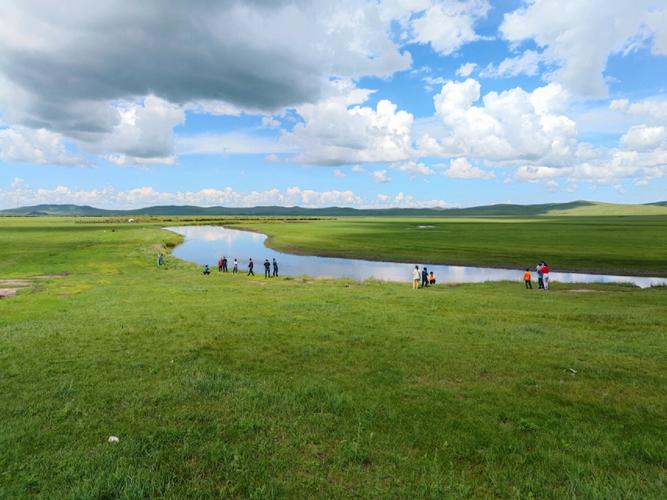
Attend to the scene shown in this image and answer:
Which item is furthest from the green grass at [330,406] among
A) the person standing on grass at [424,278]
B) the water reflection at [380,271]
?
the water reflection at [380,271]

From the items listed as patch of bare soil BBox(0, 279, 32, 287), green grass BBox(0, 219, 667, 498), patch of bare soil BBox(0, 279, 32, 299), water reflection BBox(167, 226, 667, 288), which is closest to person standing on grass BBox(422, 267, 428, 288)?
Answer: water reflection BBox(167, 226, 667, 288)

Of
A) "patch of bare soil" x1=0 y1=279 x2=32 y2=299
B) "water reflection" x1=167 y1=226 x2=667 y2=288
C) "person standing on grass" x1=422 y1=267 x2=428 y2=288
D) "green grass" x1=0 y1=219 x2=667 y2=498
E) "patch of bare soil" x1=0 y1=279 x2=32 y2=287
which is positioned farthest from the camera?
"water reflection" x1=167 y1=226 x2=667 y2=288

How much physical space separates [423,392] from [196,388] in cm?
721

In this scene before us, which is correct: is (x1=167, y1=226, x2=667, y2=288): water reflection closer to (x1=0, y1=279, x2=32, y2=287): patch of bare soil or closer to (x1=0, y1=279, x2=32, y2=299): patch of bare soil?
(x1=0, y1=279, x2=32, y2=287): patch of bare soil

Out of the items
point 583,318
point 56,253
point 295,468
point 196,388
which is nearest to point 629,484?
point 295,468

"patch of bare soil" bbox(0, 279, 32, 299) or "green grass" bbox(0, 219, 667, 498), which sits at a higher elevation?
"green grass" bbox(0, 219, 667, 498)

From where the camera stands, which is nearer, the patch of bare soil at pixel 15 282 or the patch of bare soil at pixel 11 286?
the patch of bare soil at pixel 11 286

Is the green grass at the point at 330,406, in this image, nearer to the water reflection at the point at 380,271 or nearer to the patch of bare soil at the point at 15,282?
the patch of bare soil at the point at 15,282

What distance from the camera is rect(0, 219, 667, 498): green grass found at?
831 cm

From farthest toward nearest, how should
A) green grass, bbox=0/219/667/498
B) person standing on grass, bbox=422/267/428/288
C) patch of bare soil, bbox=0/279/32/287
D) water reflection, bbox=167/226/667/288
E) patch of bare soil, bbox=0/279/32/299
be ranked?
water reflection, bbox=167/226/667/288
person standing on grass, bbox=422/267/428/288
patch of bare soil, bbox=0/279/32/287
patch of bare soil, bbox=0/279/32/299
green grass, bbox=0/219/667/498

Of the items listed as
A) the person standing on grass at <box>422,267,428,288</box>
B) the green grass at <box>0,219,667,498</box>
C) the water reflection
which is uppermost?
the green grass at <box>0,219,667,498</box>

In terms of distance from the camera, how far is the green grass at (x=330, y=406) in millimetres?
8312

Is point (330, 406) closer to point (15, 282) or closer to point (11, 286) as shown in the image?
point (11, 286)

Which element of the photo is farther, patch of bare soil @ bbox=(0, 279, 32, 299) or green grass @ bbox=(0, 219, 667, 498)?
patch of bare soil @ bbox=(0, 279, 32, 299)
